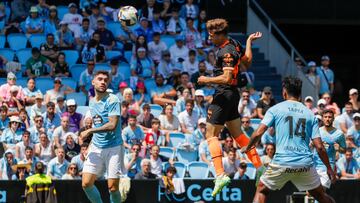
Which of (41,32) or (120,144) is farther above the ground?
(41,32)

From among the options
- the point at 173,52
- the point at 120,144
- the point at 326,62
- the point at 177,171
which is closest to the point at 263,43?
the point at 326,62

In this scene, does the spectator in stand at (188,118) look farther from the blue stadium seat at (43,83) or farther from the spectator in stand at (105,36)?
the spectator in stand at (105,36)

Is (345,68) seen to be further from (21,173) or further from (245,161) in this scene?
(21,173)

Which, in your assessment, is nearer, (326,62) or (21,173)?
(21,173)

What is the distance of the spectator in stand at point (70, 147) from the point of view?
19.7 meters

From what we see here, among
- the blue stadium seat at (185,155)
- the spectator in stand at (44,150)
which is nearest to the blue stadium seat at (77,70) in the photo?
the spectator in stand at (44,150)

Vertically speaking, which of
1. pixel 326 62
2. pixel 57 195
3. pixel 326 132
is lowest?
pixel 57 195

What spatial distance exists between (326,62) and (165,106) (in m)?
5.49

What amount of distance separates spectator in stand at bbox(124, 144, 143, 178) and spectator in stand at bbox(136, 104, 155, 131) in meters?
1.48

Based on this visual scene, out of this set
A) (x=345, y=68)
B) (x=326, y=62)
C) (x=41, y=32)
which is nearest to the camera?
(x=41, y=32)

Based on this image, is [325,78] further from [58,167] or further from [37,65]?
[58,167]

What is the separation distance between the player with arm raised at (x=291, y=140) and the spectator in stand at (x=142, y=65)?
34.8ft

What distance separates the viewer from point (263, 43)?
26156 millimetres

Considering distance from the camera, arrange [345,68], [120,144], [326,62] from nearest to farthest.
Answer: [120,144] < [326,62] < [345,68]
